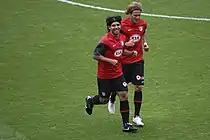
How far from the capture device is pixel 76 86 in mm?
14312

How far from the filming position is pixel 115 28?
36.3 ft

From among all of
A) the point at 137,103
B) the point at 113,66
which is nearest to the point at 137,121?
the point at 137,103

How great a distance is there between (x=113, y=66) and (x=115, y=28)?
65cm

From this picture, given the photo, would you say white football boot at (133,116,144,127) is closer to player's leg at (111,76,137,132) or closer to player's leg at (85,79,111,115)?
player's leg at (111,76,137,132)

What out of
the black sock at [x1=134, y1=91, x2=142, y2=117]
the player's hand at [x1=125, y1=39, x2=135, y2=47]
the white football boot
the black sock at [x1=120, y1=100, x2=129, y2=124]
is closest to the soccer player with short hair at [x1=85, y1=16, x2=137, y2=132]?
the black sock at [x1=120, y1=100, x2=129, y2=124]

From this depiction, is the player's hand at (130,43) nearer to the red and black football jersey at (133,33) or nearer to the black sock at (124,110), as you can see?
the red and black football jersey at (133,33)

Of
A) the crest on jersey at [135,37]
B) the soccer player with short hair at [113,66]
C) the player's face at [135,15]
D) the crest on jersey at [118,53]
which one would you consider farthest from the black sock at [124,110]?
the player's face at [135,15]

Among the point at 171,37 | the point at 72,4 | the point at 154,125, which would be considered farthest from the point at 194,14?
the point at 154,125

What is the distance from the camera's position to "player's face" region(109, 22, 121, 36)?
11.0 metres

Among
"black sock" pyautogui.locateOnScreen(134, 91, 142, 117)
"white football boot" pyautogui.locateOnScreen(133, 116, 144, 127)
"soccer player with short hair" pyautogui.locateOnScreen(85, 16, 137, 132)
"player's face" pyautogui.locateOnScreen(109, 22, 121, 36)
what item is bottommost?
"white football boot" pyautogui.locateOnScreen(133, 116, 144, 127)

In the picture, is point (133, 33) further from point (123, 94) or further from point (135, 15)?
point (123, 94)

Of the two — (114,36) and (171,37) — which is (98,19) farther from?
(114,36)

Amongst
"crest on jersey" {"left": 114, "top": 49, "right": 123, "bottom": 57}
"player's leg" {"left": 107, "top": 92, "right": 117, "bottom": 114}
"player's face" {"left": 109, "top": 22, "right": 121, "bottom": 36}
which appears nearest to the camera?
"player's face" {"left": 109, "top": 22, "right": 121, "bottom": 36}

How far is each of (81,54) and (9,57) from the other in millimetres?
1737
